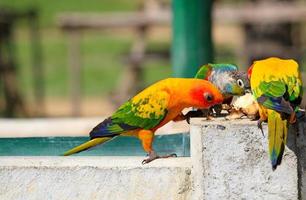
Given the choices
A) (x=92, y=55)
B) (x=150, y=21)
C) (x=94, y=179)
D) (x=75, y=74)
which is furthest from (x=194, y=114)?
(x=92, y=55)

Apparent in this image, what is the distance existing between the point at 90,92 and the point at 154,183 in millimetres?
11794

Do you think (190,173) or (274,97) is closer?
(274,97)

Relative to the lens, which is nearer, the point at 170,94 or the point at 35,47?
the point at 170,94

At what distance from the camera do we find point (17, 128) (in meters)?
6.56

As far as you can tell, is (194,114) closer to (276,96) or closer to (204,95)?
(204,95)

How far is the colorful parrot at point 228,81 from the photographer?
4.59 meters

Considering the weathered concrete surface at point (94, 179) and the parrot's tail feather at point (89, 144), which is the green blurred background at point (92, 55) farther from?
the weathered concrete surface at point (94, 179)

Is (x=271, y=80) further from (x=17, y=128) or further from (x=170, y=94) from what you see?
(x=17, y=128)

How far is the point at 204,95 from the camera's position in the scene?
446 centimetres

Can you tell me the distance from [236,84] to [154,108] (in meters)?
0.40

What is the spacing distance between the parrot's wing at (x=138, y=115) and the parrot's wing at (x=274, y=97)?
0.46m

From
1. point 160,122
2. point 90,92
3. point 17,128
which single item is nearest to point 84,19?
point 90,92

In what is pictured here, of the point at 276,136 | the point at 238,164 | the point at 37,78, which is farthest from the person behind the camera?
the point at 37,78

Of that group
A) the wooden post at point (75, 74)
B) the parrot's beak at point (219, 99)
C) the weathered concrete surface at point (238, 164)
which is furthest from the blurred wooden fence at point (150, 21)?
the weathered concrete surface at point (238, 164)
